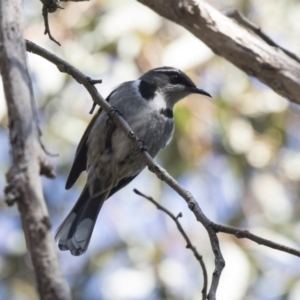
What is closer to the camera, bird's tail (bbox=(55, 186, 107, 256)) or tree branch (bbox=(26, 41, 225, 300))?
tree branch (bbox=(26, 41, 225, 300))

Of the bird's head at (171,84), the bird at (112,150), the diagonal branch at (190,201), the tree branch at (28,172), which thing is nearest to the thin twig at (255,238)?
the diagonal branch at (190,201)

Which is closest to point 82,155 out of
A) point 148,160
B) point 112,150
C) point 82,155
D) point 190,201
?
point 82,155

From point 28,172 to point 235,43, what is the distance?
261 cm

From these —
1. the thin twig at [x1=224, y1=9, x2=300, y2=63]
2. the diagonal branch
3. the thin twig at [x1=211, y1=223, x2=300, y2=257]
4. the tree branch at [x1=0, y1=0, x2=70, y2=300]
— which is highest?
the tree branch at [x1=0, y1=0, x2=70, y2=300]

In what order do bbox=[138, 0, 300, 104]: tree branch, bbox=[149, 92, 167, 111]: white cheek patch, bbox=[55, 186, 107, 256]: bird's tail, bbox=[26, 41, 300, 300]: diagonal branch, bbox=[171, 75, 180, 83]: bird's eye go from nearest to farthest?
bbox=[26, 41, 300, 300]: diagonal branch
bbox=[138, 0, 300, 104]: tree branch
bbox=[55, 186, 107, 256]: bird's tail
bbox=[149, 92, 167, 111]: white cheek patch
bbox=[171, 75, 180, 83]: bird's eye

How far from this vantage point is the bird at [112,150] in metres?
3.95

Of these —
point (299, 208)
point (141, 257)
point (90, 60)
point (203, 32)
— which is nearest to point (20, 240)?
point (141, 257)

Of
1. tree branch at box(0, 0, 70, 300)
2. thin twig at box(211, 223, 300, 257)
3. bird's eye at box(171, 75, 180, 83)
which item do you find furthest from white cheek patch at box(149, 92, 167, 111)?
tree branch at box(0, 0, 70, 300)

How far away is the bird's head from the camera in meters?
4.40

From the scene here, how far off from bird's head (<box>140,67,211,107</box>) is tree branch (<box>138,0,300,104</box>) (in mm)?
632

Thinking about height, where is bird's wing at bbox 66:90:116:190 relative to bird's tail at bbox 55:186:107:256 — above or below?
above

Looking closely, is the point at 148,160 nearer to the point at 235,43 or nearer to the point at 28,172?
the point at 235,43

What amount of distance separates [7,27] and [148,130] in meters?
2.41

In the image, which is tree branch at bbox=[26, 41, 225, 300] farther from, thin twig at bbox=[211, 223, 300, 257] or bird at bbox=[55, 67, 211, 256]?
bird at bbox=[55, 67, 211, 256]
